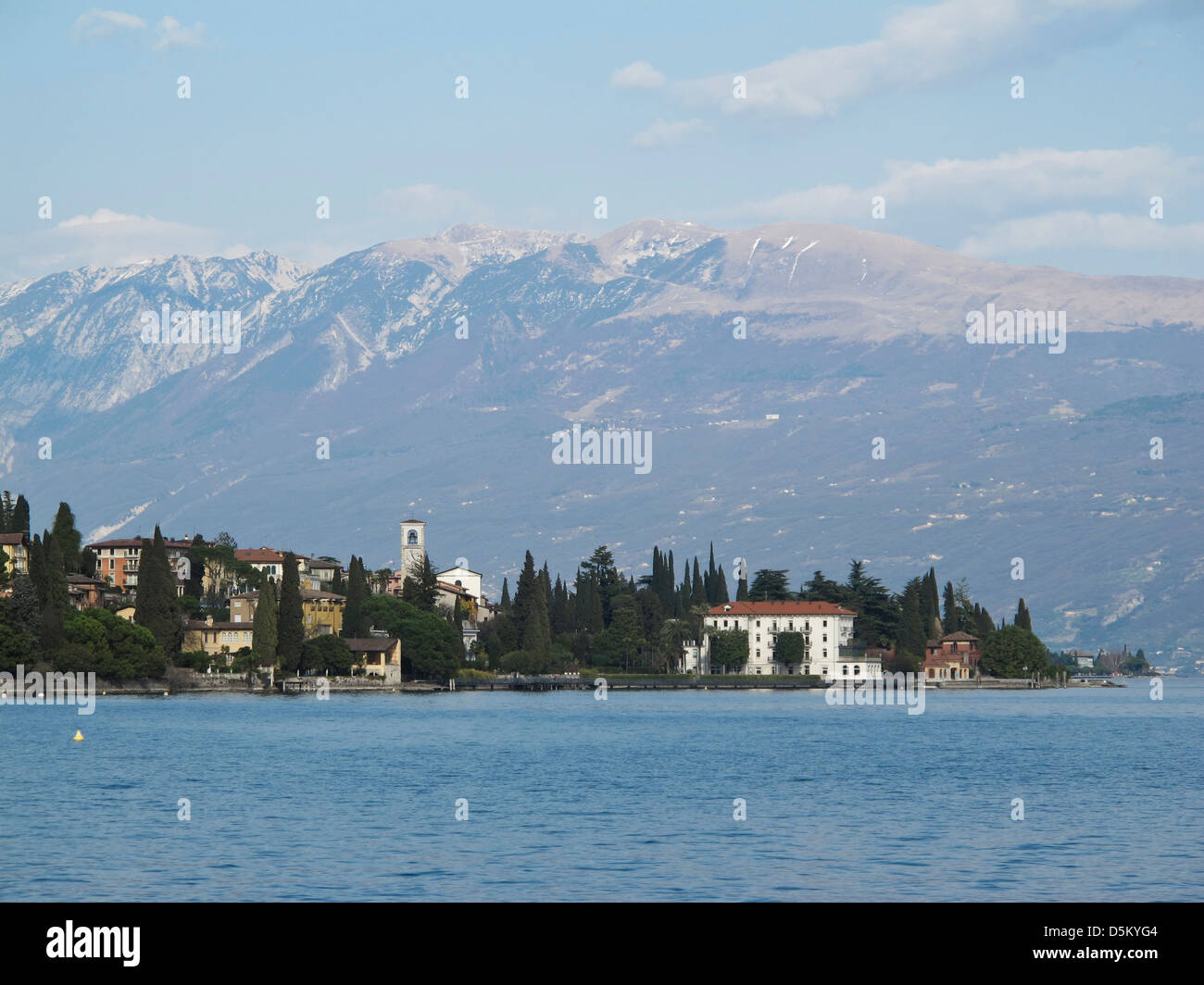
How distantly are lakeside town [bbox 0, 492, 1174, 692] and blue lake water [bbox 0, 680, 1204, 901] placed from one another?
27919 mm

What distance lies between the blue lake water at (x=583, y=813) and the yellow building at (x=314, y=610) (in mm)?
58983

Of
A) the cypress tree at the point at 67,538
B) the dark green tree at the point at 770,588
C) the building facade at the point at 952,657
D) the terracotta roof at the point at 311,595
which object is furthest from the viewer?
the dark green tree at the point at 770,588

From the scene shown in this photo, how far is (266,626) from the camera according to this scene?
12762 cm

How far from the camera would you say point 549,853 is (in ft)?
120

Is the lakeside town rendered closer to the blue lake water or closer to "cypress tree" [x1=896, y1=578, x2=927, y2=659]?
"cypress tree" [x1=896, y1=578, x2=927, y2=659]

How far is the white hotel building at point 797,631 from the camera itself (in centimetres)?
17762

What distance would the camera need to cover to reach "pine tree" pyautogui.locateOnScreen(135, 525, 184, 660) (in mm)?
119250

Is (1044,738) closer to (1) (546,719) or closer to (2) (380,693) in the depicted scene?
(1) (546,719)

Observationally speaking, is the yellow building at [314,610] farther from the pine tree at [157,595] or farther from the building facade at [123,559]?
the pine tree at [157,595]

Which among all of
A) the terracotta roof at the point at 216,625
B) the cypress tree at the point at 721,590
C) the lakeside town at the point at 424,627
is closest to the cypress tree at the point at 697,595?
the lakeside town at the point at 424,627

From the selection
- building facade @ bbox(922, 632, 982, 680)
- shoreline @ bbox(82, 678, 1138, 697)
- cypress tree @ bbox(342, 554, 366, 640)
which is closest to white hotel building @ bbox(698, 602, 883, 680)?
shoreline @ bbox(82, 678, 1138, 697)
